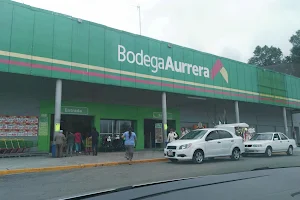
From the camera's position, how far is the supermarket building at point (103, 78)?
1461 cm

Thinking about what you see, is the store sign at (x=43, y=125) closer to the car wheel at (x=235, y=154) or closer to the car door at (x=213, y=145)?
the car door at (x=213, y=145)

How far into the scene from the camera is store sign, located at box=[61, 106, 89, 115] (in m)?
19.3

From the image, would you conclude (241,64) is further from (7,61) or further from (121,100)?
(7,61)

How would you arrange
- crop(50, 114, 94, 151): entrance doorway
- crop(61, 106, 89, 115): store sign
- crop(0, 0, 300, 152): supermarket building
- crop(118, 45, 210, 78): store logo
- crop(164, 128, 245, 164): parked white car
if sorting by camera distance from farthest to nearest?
crop(50, 114, 94, 151): entrance doorway
crop(61, 106, 89, 115): store sign
crop(118, 45, 210, 78): store logo
crop(0, 0, 300, 152): supermarket building
crop(164, 128, 245, 164): parked white car

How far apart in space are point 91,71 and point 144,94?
6.36 meters

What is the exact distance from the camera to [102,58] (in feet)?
55.6

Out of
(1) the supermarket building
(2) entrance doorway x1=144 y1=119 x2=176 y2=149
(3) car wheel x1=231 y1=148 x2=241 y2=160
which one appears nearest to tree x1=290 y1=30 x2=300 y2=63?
(1) the supermarket building

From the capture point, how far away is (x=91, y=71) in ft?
53.8

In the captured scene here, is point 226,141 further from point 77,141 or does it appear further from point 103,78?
point 77,141

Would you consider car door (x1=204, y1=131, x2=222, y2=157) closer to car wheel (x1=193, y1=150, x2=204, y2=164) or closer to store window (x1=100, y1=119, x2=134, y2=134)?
car wheel (x1=193, y1=150, x2=204, y2=164)

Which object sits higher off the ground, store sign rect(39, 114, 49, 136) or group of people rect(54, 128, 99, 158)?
store sign rect(39, 114, 49, 136)

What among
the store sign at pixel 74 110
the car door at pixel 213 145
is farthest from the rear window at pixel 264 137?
the store sign at pixel 74 110

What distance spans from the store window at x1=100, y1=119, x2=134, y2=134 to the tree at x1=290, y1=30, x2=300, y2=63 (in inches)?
2752

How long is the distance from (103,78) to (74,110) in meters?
4.37
